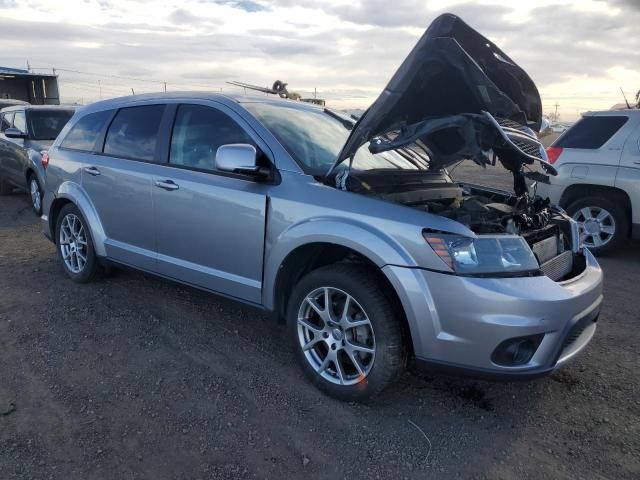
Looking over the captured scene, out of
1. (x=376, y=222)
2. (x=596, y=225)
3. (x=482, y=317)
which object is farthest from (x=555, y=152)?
(x=482, y=317)

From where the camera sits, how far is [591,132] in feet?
22.0

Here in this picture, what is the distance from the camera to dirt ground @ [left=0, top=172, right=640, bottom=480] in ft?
8.52

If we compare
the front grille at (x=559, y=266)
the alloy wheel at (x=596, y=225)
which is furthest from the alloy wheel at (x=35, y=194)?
the alloy wheel at (x=596, y=225)

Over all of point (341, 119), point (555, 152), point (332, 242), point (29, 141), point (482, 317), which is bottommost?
point (29, 141)

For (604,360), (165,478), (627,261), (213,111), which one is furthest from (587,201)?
(165,478)

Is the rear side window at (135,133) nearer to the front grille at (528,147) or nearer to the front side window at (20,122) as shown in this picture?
the front grille at (528,147)

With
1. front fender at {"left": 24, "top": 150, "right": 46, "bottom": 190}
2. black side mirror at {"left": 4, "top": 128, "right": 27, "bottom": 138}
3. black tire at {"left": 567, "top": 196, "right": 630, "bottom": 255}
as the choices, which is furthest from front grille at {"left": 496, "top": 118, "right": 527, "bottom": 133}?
black side mirror at {"left": 4, "top": 128, "right": 27, "bottom": 138}

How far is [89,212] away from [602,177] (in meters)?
5.87

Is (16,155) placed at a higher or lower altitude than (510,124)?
lower

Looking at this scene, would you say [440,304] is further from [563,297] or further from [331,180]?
[331,180]

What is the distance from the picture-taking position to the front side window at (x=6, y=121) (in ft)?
30.8

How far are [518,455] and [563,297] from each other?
0.85 metres

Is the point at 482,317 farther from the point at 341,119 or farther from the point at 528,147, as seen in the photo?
the point at 341,119

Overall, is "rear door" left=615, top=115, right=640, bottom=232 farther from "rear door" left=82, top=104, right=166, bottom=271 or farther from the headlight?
"rear door" left=82, top=104, right=166, bottom=271
